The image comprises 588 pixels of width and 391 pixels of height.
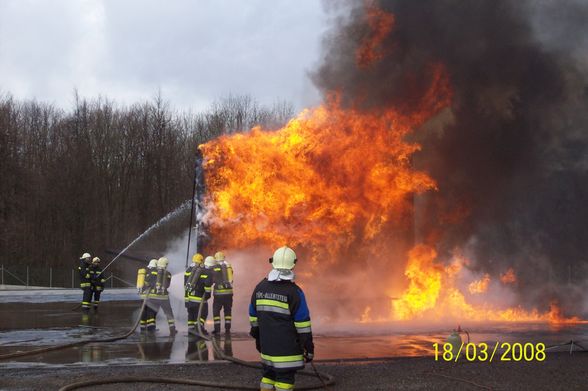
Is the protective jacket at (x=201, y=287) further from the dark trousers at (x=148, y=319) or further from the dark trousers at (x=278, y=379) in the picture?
the dark trousers at (x=278, y=379)

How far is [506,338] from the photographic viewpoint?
490 inches

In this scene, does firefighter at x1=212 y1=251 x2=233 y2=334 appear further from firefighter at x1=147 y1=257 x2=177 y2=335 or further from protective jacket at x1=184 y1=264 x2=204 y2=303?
firefighter at x1=147 y1=257 x2=177 y2=335

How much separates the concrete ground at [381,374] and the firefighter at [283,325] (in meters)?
2.09

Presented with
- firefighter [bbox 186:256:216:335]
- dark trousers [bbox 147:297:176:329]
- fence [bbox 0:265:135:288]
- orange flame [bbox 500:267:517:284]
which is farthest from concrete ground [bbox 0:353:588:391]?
fence [bbox 0:265:135:288]

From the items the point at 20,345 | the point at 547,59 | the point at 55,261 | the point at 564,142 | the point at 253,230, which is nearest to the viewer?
the point at 20,345

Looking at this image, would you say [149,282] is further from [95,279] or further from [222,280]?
[95,279]

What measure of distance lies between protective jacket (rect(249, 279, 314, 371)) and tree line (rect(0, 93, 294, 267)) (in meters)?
37.5

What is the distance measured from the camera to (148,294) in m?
13.4

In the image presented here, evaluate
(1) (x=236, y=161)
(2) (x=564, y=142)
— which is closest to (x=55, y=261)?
(1) (x=236, y=161)

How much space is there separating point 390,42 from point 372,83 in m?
1.18

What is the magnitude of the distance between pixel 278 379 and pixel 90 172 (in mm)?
46044

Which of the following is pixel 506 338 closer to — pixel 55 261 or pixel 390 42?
pixel 390 42

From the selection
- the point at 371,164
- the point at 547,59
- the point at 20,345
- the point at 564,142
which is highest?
the point at 547,59

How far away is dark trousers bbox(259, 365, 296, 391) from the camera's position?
242 inches
